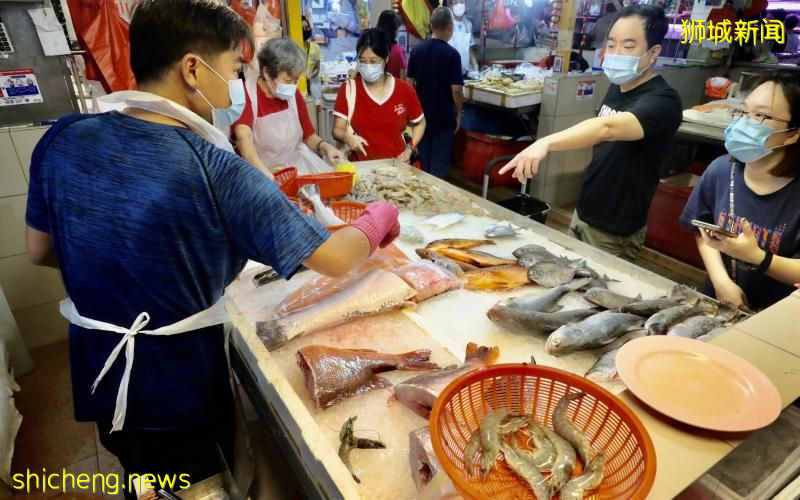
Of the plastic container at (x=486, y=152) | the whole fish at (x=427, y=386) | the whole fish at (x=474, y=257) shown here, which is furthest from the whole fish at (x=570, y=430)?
the plastic container at (x=486, y=152)

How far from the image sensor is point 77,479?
272cm

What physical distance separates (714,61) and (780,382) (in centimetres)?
745

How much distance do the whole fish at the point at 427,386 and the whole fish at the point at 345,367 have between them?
4.1 inches

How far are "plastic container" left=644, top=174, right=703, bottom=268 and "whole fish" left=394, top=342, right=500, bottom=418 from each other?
4212 millimetres

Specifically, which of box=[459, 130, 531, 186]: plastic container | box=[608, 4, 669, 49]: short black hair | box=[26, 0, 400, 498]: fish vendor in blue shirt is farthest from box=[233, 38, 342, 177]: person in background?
box=[459, 130, 531, 186]: plastic container

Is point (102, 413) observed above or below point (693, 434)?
below

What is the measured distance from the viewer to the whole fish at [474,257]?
2.35 meters

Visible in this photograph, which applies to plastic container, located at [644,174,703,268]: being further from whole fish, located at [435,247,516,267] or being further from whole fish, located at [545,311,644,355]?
whole fish, located at [545,311,644,355]

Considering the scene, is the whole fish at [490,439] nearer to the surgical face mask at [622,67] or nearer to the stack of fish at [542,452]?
the stack of fish at [542,452]

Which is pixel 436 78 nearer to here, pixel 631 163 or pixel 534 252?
pixel 631 163

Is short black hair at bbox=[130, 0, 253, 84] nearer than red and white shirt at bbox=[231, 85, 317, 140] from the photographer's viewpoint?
Yes

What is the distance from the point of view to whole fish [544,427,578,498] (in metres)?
1.04

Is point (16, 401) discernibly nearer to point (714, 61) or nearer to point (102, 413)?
point (102, 413)

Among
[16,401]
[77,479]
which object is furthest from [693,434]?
[16,401]
